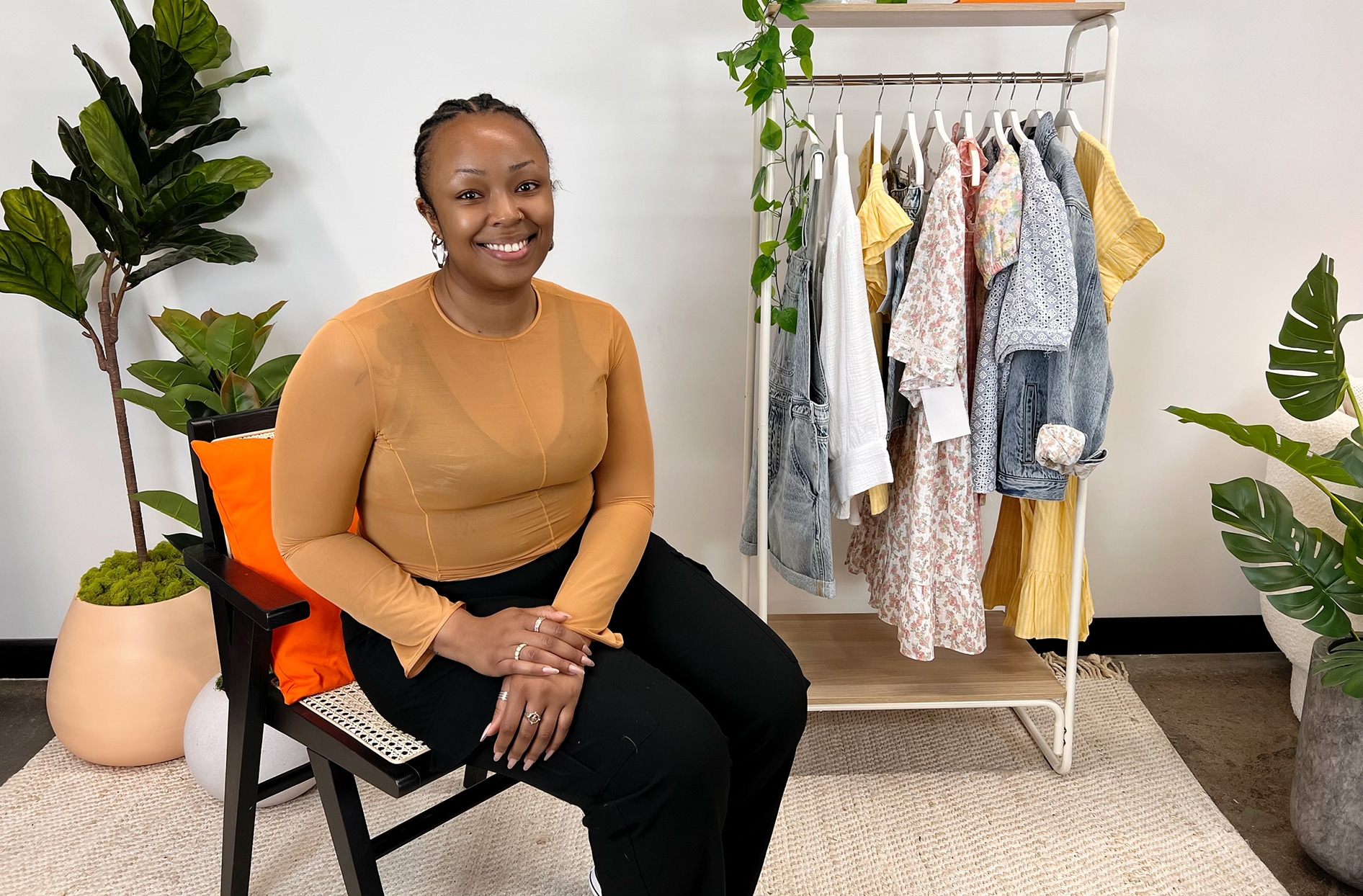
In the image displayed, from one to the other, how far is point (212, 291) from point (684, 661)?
5.02ft

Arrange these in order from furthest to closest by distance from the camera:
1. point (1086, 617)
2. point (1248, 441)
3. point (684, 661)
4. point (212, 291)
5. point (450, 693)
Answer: point (212, 291)
point (1086, 617)
point (1248, 441)
point (684, 661)
point (450, 693)

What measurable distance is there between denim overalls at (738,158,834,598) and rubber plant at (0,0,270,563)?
1.12 m

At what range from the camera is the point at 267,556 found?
1.52m

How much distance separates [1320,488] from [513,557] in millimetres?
1368

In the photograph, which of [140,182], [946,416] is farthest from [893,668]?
[140,182]

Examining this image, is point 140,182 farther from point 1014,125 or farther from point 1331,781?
point 1331,781

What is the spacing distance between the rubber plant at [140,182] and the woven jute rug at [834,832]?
66 centimetres

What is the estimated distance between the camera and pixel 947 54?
7.11ft

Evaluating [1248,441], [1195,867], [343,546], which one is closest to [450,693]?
[343,546]

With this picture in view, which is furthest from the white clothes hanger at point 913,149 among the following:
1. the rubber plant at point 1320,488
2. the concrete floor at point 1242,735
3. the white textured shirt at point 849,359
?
the concrete floor at point 1242,735

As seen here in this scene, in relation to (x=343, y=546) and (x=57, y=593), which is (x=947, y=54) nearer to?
(x=343, y=546)

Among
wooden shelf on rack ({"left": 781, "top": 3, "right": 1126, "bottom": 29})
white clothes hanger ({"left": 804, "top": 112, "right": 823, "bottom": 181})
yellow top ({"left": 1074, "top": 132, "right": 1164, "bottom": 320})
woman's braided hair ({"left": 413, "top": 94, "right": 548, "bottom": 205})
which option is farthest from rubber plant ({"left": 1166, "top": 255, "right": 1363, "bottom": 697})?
woman's braided hair ({"left": 413, "top": 94, "right": 548, "bottom": 205})

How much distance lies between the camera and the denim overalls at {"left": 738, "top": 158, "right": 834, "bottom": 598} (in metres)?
1.85

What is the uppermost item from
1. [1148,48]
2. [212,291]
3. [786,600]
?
[1148,48]
